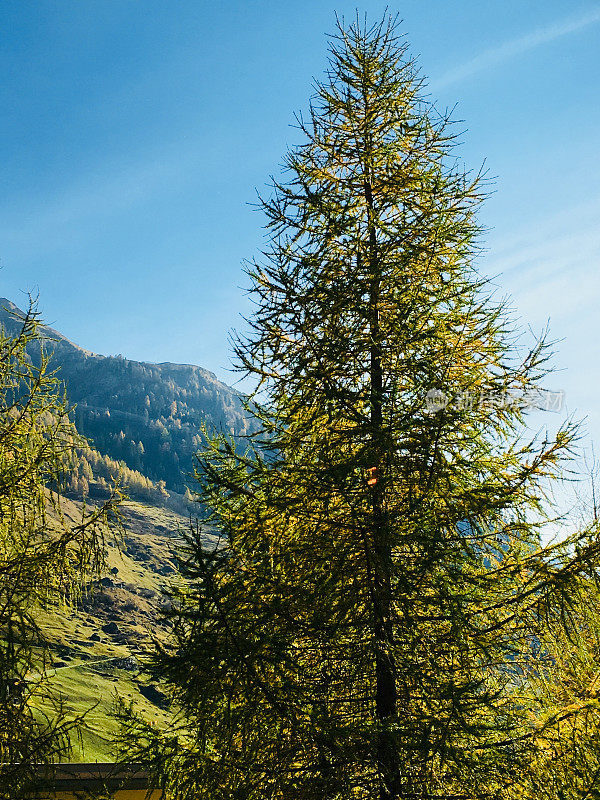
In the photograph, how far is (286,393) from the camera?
598 centimetres

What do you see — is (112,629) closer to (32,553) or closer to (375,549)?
(32,553)

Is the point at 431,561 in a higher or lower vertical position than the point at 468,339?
lower

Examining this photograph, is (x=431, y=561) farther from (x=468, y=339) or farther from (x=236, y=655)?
(x=468, y=339)

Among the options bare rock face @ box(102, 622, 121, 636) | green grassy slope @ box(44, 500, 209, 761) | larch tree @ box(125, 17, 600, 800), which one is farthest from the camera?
bare rock face @ box(102, 622, 121, 636)

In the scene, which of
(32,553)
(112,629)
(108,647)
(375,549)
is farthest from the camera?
(112,629)

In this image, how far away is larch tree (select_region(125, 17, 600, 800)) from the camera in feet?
15.1

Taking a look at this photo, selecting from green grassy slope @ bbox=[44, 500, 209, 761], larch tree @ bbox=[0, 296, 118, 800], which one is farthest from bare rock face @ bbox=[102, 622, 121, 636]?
larch tree @ bbox=[0, 296, 118, 800]

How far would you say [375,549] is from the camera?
4.98m

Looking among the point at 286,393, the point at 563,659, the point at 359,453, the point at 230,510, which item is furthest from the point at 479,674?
the point at 286,393

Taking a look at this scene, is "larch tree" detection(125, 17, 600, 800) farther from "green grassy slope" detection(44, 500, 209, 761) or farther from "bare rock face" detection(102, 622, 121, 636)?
"bare rock face" detection(102, 622, 121, 636)

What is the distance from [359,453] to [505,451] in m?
1.65

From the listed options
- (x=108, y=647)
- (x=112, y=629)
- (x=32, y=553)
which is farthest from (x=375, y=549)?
(x=112, y=629)

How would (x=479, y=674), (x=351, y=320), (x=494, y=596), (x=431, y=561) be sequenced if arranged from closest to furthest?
1. (x=431, y=561)
2. (x=494, y=596)
3. (x=479, y=674)
4. (x=351, y=320)

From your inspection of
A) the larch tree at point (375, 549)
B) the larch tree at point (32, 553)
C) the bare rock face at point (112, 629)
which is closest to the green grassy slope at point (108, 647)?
the bare rock face at point (112, 629)
